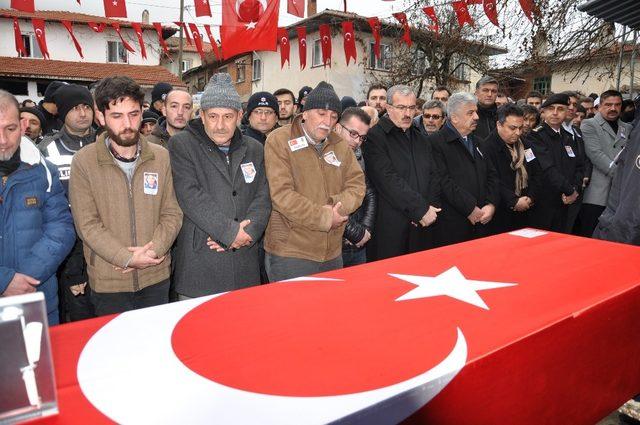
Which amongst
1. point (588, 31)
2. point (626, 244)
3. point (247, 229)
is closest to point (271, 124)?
point (247, 229)

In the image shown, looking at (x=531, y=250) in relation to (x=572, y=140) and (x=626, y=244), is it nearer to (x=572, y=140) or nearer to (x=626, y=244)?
(x=626, y=244)

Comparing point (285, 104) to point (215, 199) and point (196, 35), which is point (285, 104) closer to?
point (215, 199)

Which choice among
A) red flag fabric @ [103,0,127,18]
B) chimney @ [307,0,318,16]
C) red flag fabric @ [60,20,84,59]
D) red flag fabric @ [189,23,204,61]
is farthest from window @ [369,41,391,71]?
red flag fabric @ [103,0,127,18]

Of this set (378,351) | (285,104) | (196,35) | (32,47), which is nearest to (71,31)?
(196,35)

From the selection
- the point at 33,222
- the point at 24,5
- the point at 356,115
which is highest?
the point at 24,5

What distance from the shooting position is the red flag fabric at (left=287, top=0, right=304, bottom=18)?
9188 millimetres

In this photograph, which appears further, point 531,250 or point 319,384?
point 531,250

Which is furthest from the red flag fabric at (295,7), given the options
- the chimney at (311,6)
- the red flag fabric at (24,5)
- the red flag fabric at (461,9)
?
the chimney at (311,6)

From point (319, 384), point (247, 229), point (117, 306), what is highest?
point (247, 229)

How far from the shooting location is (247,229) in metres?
2.80

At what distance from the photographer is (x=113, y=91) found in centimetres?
256

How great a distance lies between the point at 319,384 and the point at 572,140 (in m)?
5.35

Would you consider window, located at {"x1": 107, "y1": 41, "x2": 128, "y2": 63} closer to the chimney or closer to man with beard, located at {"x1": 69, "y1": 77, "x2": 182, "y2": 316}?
the chimney

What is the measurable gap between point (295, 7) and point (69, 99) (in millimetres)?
6595
